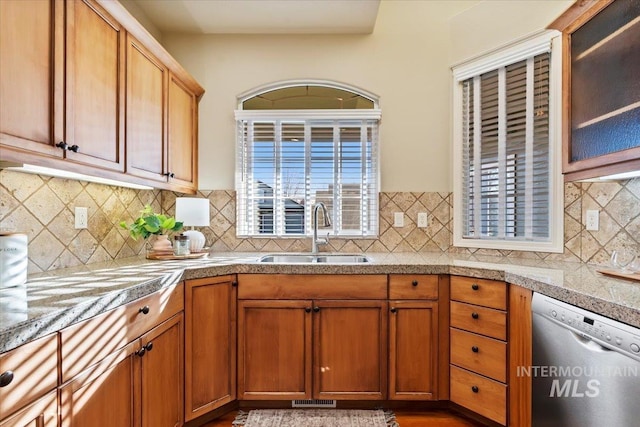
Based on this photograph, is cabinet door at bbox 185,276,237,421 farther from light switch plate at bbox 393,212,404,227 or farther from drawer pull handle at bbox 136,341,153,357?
light switch plate at bbox 393,212,404,227

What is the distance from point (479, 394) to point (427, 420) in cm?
36

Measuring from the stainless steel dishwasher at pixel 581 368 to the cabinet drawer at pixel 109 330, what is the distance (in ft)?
5.56

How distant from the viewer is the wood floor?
6.40ft

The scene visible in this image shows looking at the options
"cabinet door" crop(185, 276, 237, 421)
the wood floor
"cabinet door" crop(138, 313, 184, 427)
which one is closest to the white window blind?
"cabinet door" crop(185, 276, 237, 421)

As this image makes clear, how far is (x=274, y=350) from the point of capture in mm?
1981

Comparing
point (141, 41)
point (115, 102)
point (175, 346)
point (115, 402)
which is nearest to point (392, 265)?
point (175, 346)

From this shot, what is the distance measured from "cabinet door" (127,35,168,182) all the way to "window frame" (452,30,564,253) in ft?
6.85

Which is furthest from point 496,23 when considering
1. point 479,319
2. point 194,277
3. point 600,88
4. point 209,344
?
point 209,344

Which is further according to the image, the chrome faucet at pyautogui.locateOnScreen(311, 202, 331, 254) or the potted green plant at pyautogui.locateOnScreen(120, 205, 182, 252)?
the chrome faucet at pyautogui.locateOnScreen(311, 202, 331, 254)

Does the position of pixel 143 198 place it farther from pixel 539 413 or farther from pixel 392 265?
pixel 539 413

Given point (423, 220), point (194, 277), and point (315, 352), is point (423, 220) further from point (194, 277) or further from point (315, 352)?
point (194, 277)

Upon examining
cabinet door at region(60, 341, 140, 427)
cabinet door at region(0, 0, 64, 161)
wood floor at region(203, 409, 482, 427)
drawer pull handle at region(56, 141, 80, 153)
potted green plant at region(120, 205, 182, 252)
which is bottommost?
wood floor at region(203, 409, 482, 427)

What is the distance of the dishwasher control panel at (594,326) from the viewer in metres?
1.01

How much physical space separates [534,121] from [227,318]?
7.61 ft
